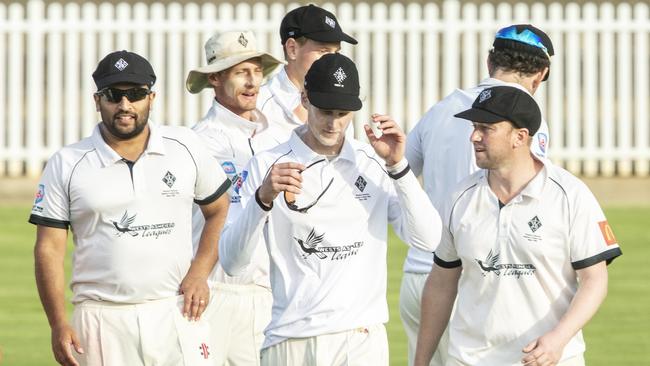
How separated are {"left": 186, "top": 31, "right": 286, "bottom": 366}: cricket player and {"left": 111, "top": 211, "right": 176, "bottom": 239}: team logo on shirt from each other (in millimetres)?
839

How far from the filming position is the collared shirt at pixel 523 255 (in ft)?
20.8

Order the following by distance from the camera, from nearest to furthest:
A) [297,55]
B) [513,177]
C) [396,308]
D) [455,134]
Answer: [513,177] < [455,134] < [297,55] < [396,308]

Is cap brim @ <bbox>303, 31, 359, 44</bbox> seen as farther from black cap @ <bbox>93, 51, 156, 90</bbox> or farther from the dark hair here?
black cap @ <bbox>93, 51, 156, 90</bbox>

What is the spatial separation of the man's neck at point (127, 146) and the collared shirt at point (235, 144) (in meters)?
0.85

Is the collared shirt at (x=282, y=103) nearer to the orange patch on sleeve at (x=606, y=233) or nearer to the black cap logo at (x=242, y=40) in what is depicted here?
the black cap logo at (x=242, y=40)

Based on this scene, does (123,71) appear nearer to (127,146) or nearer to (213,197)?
(127,146)

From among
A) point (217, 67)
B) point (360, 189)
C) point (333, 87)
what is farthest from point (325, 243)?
point (217, 67)

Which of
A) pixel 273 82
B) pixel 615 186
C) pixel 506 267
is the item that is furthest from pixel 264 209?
pixel 615 186

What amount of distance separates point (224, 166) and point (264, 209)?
174 cm

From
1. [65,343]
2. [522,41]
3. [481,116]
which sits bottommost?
[65,343]

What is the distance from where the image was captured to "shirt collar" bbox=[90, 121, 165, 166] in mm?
7148

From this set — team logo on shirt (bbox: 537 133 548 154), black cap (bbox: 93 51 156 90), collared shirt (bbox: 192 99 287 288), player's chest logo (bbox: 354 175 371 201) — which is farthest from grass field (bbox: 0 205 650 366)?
player's chest logo (bbox: 354 175 371 201)

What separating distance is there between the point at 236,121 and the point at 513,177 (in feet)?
7.03

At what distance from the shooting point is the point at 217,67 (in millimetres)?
8312
